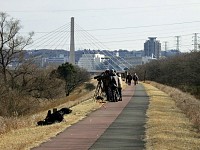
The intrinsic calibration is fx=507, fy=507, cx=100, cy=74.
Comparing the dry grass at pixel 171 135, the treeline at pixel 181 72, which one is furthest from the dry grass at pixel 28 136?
the treeline at pixel 181 72

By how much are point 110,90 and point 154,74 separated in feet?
292

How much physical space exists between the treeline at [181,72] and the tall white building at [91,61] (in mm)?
10926

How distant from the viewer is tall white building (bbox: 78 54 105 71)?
138 m

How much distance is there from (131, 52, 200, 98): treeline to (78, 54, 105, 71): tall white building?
10.9m

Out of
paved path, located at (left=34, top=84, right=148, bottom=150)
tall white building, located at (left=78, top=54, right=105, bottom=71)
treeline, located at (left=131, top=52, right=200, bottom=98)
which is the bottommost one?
paved path, located at (left=34, top=84, right=148, bottom=150)

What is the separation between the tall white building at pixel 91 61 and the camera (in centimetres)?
13750

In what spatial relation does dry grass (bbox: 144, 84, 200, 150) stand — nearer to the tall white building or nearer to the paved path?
the paved path

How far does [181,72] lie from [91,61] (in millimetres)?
74860

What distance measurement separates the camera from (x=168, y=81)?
9381 cm

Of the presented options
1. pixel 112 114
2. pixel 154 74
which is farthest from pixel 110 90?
pixel 154 74

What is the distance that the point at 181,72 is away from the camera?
6881 centimetres

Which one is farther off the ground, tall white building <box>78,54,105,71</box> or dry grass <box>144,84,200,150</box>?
tall white building <box>78,54,105,71</box>

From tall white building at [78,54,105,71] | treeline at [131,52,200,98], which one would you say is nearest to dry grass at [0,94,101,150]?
treeline at [131,52,200,98]

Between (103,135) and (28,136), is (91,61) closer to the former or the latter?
(103,135)
